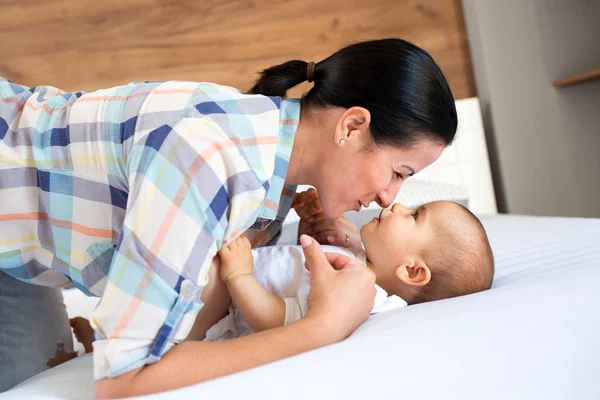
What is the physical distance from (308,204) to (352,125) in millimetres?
379

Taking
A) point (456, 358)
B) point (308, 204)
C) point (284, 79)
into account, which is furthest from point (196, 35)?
point (456, 358)

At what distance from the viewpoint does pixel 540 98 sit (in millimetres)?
2613

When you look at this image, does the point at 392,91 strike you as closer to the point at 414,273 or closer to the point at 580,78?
the point at 414,273

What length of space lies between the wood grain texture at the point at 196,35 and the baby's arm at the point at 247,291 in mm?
1418

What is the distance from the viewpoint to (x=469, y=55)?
2748 mm

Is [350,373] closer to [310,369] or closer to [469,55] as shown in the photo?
[310,369]

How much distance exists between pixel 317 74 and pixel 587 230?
0.80 metres

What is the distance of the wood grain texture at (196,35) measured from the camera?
249 cm

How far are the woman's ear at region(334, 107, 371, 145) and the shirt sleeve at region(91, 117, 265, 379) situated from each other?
11.2 inches

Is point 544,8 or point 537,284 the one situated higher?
point 544,8

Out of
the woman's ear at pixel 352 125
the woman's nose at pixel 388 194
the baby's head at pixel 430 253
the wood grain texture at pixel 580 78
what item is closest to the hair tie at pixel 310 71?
the woman's ear at pixel 352 125

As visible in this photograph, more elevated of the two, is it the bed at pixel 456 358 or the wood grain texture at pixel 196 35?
the wood grain texture at pixel 196 35

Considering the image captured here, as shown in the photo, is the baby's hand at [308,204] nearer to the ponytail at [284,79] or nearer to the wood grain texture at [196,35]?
the ponytail at [284,79]

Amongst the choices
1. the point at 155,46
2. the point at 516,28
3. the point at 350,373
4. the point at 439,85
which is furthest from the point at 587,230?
the point at 155,46
